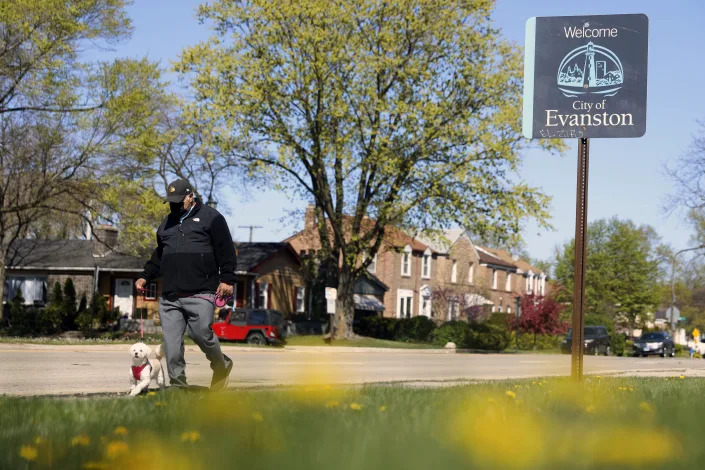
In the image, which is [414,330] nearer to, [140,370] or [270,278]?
[270,278]

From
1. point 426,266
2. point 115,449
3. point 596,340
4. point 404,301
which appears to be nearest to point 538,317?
point 596,340

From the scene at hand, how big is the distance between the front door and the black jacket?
1732 inches

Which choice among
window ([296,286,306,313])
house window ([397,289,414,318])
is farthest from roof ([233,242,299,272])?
house window ([397,289,414,318])

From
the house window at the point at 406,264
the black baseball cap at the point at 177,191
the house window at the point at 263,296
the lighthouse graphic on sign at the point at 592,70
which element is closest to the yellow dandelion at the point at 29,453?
the black baseball cap at the point at 177,191

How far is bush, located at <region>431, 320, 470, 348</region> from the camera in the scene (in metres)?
46.5

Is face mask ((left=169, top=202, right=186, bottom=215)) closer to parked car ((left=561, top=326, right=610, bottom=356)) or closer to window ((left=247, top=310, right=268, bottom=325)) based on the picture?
window ((left=247, top=310, right=268, bottom=325))

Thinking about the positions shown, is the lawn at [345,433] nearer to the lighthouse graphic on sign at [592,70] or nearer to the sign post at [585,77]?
the sign post at [585,77]

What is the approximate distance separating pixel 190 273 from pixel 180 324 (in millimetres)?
467

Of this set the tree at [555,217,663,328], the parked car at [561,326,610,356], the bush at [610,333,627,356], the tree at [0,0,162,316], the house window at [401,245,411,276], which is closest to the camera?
the tree at [0,0,162,316]

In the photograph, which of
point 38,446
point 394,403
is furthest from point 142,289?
point 38,446

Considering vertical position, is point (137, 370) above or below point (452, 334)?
above

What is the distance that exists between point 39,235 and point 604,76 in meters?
50.1

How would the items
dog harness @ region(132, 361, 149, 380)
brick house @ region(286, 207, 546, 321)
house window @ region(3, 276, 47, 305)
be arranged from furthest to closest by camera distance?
brick house @ region(286, 207, 546, 321) < house window @ region(3, 276, 47, 305) < dog harness @ region(132, 361, 149, 380)

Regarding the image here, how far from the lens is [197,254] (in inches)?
345
